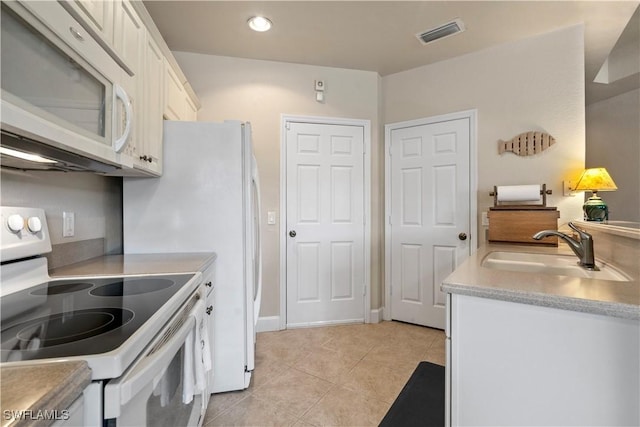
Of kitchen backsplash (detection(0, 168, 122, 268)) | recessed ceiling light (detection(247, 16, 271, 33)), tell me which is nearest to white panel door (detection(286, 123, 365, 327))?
recessed ceiling light (detection(247, 16, 271, 33))

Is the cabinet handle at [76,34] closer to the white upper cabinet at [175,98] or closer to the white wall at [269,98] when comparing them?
the white upper cabinet at [175,98]

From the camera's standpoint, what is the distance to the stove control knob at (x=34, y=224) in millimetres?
1110

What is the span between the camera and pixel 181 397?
3.29 feet

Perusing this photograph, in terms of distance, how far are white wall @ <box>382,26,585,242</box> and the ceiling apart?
0.41 feet

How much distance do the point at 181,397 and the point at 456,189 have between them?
104 inches

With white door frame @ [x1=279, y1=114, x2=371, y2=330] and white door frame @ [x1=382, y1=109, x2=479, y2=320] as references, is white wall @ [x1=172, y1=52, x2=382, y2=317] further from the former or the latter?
white door frame @ [x1=382, y1=109, x2=479, y2=320]

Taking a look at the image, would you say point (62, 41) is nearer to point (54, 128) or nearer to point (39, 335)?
point (54, 128)

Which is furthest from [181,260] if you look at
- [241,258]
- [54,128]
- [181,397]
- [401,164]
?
[401,164]

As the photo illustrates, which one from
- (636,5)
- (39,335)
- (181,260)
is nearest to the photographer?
(39,335)

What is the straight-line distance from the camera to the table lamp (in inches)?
71.6

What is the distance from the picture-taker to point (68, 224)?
4.69ft

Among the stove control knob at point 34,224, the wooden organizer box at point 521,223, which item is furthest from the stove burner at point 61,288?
the wooden organizer box at point 521,223

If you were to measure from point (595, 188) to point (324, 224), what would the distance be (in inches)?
82.0

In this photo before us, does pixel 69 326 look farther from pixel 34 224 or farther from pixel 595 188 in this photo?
pixel 595 188
